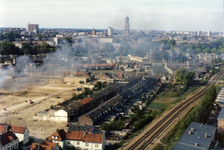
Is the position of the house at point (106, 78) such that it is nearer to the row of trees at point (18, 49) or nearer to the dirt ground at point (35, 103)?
the dirt ground at point (35, 103)

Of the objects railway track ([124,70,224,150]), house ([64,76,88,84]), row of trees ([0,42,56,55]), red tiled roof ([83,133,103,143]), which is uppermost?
row of trees ([0,42,56,55])

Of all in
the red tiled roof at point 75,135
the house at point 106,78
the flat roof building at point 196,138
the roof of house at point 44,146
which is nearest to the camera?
the flat roof building at point 196,138

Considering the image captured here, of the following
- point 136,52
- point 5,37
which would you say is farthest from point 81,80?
point 5,37

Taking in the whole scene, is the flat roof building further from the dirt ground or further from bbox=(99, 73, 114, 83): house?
bbox=(99, 73, 114, 83): house

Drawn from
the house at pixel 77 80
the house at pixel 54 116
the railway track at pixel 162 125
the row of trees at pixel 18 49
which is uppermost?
the row of trees at pixel 18 49

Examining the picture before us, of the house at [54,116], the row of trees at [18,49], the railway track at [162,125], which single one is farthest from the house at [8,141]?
the row of trees at [18,49]

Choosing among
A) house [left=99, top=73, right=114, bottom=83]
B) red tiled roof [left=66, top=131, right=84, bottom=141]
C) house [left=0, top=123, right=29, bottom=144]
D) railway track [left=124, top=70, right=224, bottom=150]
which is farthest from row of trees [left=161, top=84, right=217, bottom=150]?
house [left=99, top=73, right=114, bottom=83]

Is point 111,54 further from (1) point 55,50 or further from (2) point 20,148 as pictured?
(2) point 20,148
